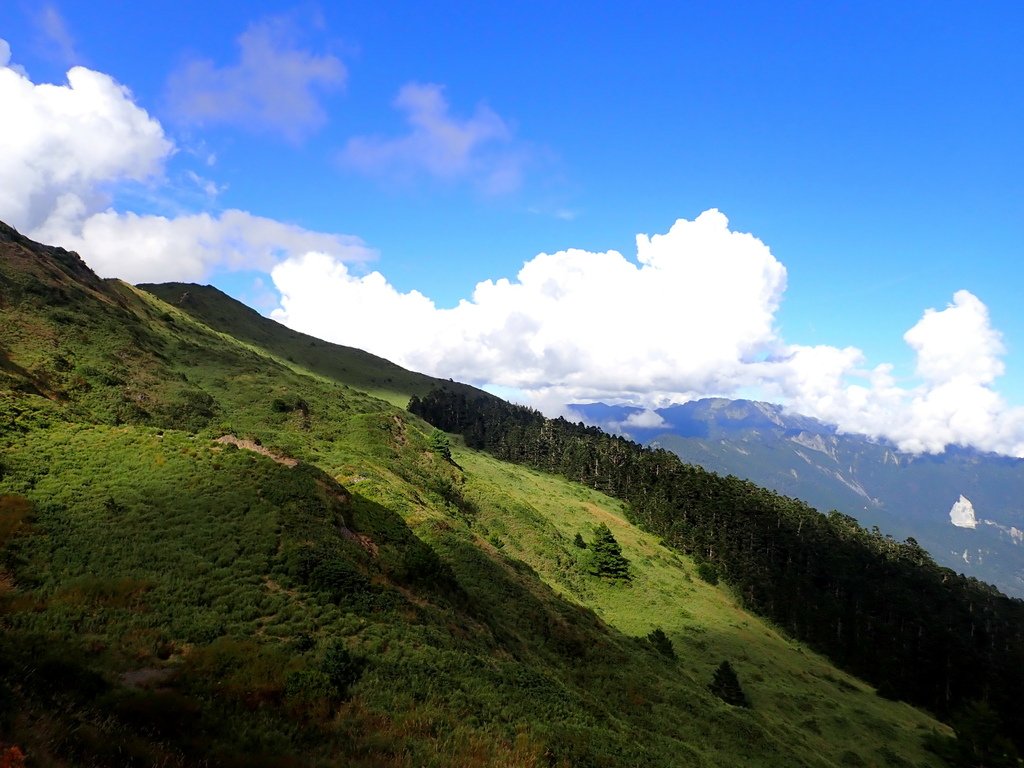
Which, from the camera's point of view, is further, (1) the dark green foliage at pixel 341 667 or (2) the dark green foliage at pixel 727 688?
(2) the dark green foliage at pixel 727 688

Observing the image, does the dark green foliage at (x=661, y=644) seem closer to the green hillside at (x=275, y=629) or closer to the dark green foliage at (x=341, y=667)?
the green hillside at (x=275, y=629)

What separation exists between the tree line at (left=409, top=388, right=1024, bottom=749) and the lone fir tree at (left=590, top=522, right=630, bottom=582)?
48508 mm

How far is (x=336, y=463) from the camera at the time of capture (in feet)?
167

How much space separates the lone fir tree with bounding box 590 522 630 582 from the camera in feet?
242

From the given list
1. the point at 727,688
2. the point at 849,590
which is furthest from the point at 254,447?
the point at 849,590

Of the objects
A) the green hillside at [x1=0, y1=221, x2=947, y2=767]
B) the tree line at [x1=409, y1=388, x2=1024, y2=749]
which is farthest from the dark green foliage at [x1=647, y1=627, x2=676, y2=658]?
the tree line at [x1=409, y1=388, x2=1024, y2=749]

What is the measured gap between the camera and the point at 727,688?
47.7 m

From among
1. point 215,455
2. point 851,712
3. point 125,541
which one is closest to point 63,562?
point 125,541

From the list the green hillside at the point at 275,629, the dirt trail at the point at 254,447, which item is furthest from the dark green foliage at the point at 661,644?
the dirt trail at the point at 254,447

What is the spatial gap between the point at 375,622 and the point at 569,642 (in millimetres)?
18139

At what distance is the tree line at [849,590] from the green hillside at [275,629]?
165 feet

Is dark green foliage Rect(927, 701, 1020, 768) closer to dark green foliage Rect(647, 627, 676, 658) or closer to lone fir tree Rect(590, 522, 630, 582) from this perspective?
dark green foliage Rect(647, 627, 676, 658)

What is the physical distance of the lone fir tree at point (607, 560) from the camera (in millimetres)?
73750

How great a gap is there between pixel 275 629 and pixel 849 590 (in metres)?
131
